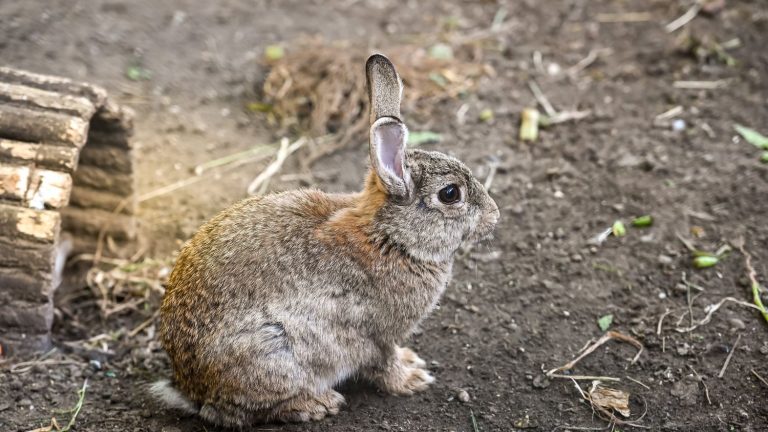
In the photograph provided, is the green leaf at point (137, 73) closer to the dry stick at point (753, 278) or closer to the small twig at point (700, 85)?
the small twig at point (700, 85)

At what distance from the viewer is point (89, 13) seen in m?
7.93

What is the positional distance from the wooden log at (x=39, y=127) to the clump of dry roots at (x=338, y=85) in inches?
89.2

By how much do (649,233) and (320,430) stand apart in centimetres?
271

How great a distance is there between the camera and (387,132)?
13.3 feet

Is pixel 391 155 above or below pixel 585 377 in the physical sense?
above

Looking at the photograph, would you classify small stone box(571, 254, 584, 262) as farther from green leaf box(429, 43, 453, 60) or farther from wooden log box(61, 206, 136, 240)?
wooden log box(61, 206, 136, 240)

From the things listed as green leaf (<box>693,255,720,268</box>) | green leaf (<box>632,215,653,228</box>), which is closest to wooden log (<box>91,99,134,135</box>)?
green leaf (<box>632,215,653,228</box>)

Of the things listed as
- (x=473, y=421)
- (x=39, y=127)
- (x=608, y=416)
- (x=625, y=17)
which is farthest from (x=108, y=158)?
(x=625, y=17)

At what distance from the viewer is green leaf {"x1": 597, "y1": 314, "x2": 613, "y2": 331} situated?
198 inches

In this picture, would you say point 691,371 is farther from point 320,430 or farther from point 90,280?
point 90,280

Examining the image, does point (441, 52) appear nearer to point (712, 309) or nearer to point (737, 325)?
point (712, 309)

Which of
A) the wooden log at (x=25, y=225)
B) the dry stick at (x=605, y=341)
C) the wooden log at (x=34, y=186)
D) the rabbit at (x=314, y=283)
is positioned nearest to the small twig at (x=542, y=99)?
the dry stick at (x=605, y=341)

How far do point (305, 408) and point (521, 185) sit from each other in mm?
2685

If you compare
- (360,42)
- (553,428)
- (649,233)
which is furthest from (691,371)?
(360,42)
